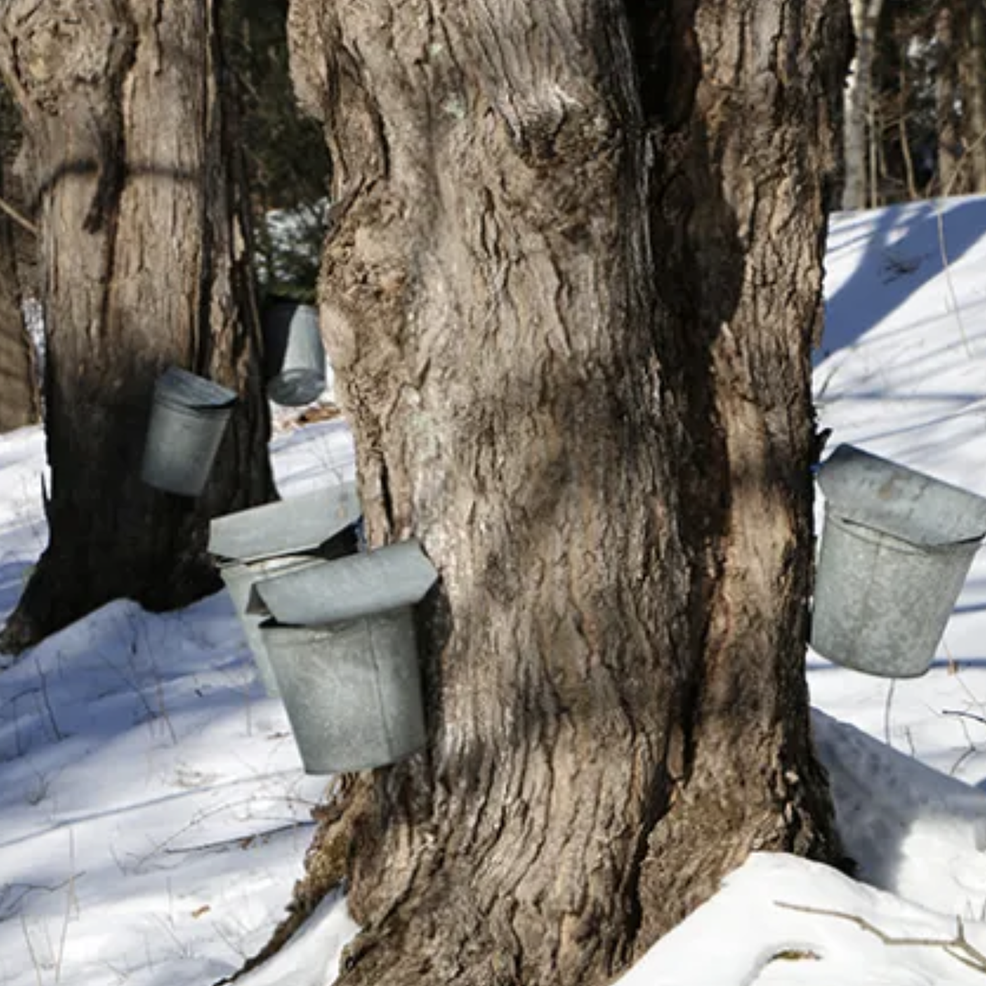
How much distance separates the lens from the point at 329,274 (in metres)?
2.81

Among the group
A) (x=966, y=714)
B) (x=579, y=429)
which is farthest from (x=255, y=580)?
(x=966, y=714)

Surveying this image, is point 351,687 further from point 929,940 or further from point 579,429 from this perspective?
point 929,940

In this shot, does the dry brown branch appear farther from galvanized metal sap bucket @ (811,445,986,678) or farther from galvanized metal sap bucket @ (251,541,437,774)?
galvanized metal sap bucket @ (251,541,437,774)

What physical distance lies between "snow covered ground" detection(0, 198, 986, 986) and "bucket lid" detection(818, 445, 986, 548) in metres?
0.55

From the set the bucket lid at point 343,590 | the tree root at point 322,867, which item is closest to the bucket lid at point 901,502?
the bucket lid at point 343,590

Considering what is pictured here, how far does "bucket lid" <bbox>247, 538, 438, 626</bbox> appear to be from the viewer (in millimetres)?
2641

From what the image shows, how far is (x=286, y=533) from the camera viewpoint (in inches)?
124

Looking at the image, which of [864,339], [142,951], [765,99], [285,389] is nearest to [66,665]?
[285,389]

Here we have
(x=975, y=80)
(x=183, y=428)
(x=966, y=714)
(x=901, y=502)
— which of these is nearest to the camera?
(x=901, y=502)

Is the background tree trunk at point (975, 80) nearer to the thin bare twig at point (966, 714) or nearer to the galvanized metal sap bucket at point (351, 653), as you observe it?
the thin bare twig at point (966, 714)

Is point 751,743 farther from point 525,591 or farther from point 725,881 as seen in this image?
point 525,591

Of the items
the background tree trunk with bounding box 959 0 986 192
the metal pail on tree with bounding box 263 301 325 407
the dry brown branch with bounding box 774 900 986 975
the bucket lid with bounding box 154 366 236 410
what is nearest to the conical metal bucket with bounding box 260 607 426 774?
the dry brown branch with bounding box 774 900 986 975

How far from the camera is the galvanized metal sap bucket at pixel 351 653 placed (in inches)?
104

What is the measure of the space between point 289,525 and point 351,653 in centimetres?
55
